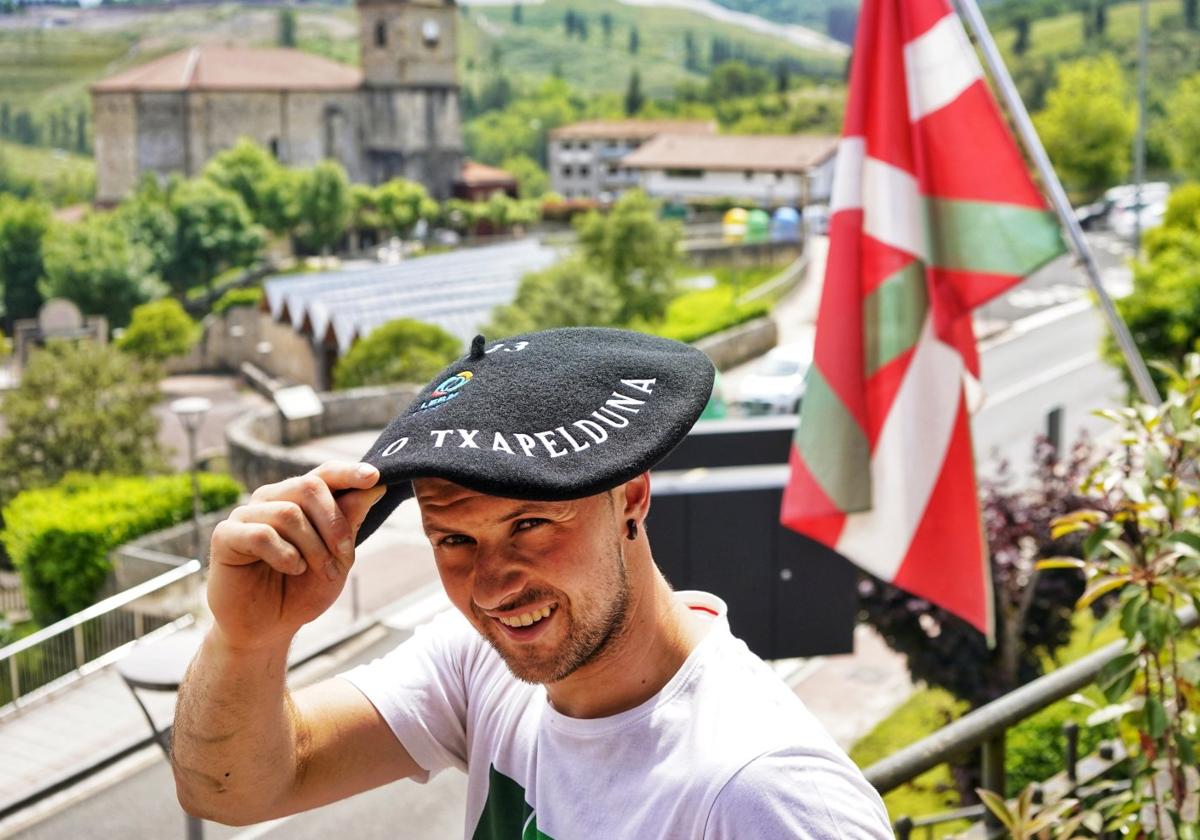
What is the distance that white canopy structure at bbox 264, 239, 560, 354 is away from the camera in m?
42.7

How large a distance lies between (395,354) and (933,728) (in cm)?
2510

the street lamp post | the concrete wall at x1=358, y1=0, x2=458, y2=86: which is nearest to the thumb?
the street lamp post

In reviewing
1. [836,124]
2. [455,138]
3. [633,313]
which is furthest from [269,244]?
[836,124]

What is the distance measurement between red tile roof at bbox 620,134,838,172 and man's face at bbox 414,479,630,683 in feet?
295

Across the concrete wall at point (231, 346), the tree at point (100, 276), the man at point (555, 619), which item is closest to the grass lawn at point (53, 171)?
the tree at point (100, 276)

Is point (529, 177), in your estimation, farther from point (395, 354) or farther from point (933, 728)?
point (933, 728)

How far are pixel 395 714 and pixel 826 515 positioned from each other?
402 cm

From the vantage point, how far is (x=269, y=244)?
9319 cm

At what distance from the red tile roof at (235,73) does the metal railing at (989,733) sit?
355 ft

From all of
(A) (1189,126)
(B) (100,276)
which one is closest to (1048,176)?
(A) (1189,126)

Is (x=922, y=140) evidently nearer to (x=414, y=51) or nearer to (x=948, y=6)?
(x=948, y=6)

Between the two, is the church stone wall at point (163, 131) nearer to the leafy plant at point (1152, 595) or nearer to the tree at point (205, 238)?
the tree at point (205, 238)

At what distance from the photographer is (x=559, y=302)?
37.3m

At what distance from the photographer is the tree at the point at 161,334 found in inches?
2446
